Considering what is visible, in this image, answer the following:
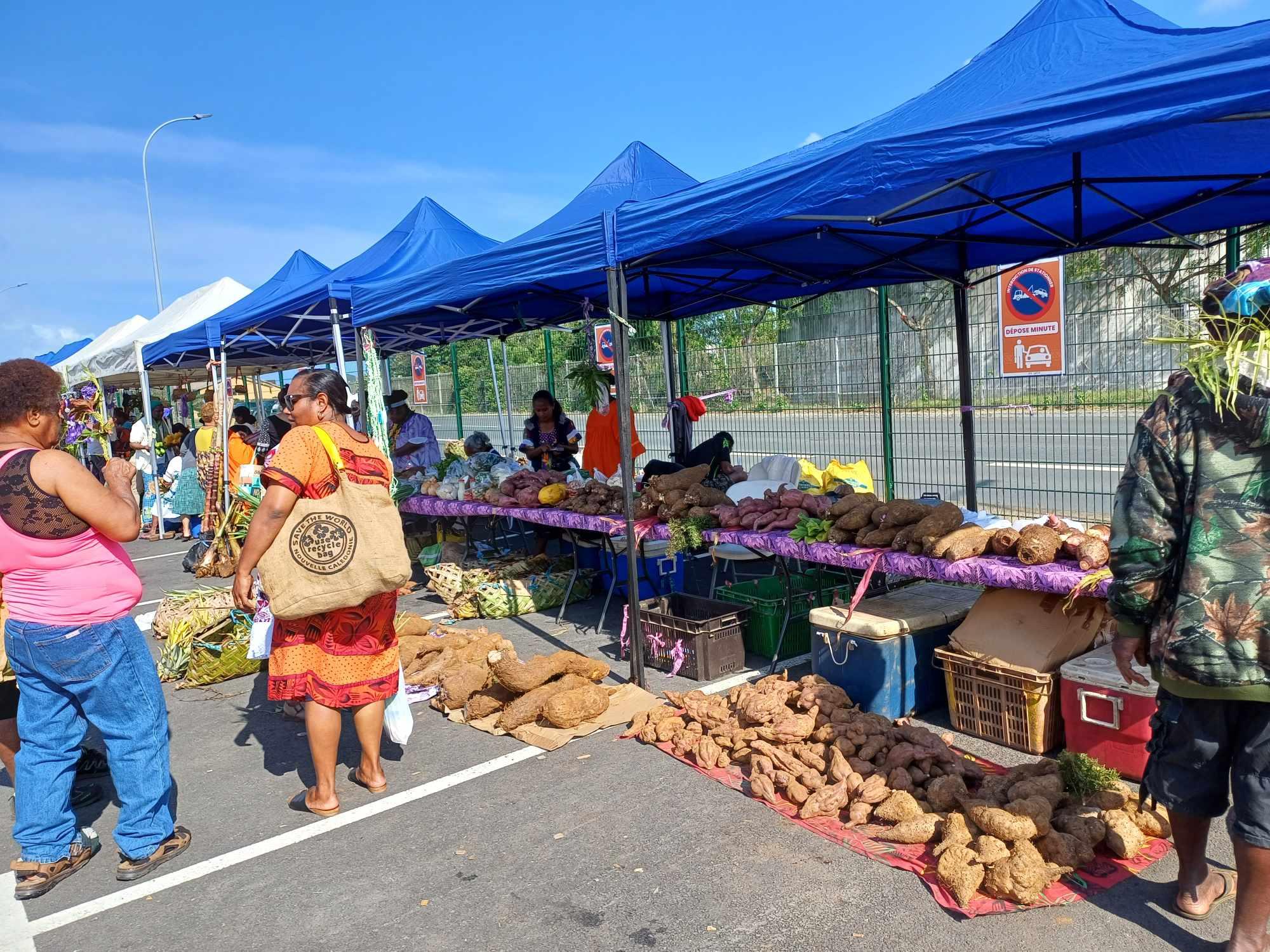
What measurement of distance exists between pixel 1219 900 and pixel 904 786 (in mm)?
1063

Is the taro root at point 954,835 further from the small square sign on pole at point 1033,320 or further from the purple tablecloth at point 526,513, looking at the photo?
the small square sign on pole at point 1033,320

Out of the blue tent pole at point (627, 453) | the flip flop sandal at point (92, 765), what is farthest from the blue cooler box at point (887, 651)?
the flip flop sandal at point (92, 765)

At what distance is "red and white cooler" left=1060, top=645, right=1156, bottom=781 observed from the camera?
356cm

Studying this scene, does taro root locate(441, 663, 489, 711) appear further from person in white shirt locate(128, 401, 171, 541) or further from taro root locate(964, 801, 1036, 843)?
person in white shirt locate(128, 401, 171, 541)

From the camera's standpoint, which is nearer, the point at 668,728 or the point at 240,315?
the point at 668,728

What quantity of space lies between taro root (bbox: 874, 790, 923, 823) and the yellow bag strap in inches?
101

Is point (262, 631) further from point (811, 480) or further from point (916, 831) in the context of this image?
point (916, 831)

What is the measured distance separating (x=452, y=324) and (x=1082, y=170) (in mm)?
7255

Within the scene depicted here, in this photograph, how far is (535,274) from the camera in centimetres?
573

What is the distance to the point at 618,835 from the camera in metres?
3.54

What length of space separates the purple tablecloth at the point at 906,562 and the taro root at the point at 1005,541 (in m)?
0.04

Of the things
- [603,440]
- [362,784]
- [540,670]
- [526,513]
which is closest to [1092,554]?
[540,670]

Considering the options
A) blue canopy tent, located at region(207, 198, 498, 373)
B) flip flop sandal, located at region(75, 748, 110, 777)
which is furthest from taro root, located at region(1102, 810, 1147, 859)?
blue canopy tent, located at region(207, 198, 498, 373)

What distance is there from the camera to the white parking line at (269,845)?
Answer: 328 cm
